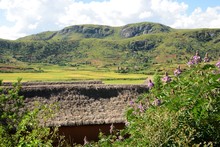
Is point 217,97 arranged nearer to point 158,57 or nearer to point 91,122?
point 91,122

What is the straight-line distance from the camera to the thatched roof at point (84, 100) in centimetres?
1786

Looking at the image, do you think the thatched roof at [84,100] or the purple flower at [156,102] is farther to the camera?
the thatched roof at [84,100]

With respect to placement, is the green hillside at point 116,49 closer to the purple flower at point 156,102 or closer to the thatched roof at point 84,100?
the thatched roof at point 84,100

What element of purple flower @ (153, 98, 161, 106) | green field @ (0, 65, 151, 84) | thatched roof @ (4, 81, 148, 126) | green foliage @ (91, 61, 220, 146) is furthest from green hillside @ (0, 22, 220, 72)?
green foliage @ (91, 61, 220, 146)

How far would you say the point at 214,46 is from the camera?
6363 inches

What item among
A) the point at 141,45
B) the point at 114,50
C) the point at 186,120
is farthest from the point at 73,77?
the point at 141,45

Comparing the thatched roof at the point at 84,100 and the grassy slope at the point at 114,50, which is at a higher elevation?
the grassy slope at the point at 114,50

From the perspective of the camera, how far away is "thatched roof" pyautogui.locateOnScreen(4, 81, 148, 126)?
58.6 feet

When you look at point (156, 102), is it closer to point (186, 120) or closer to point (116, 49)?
point (186, 120)

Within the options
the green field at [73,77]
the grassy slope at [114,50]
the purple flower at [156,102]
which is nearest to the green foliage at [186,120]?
the purple flower at [156,102]

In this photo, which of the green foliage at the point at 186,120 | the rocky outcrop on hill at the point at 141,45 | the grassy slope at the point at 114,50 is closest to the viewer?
the green foliage at the point at 186,120

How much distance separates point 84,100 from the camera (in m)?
19.9

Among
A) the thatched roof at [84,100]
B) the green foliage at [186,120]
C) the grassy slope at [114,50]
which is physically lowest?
the thatched roof at [84,100]

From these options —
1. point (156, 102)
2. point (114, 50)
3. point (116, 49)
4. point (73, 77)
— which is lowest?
point (73, 77)
